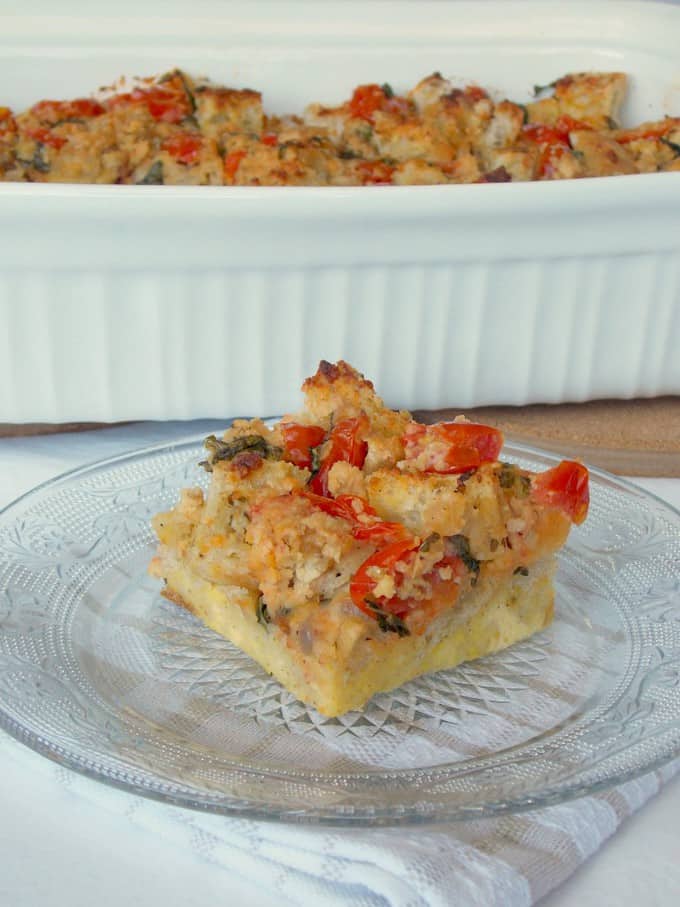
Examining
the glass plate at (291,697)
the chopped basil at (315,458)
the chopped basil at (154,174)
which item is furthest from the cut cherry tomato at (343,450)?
the chopped basil at (154,174)

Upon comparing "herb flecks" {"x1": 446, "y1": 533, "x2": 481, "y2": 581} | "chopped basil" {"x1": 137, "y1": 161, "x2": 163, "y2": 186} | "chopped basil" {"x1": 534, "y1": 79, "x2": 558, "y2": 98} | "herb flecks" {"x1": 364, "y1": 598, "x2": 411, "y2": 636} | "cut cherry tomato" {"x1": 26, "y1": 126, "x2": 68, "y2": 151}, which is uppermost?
"chopped basil" {"x1": 534, "y1": 79, "x2": 558, "y2": 98}

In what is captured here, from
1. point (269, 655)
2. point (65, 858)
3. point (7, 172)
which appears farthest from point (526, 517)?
point (7, 172)

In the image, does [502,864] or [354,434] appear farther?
[354,434]

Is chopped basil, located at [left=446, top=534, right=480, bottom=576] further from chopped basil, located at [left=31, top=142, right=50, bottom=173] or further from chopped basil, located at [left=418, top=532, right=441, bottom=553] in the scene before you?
chopped basil, located at [left=31, top=142, right=50, bottom=173]

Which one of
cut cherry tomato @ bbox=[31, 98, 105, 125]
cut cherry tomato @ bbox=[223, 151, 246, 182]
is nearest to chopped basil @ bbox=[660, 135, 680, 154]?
cut cherry tomato @ bbox=[223, 151, 246, 182]

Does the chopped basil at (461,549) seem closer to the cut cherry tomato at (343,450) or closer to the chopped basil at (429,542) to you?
the chopped basil at (429,542)

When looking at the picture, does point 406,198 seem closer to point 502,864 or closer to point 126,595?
point 126,595
